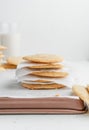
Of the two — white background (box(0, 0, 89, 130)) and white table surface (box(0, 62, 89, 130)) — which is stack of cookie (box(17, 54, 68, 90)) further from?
white background (box(0, 0, 89, 130))

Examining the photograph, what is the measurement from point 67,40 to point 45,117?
1.67 metres

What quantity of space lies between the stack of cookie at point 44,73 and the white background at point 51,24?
131 centimetres

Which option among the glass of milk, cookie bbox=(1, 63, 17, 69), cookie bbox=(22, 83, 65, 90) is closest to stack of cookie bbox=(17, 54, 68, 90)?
cookie bbox=(22, 83, 65, 90)

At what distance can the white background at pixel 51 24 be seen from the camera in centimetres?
227

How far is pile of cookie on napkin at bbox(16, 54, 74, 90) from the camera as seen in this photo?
96cm

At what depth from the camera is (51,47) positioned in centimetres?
234

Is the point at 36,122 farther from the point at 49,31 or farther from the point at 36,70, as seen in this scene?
the point at 49,31

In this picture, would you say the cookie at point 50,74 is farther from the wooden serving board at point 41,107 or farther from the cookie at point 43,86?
the wooden serving board at point 41,107

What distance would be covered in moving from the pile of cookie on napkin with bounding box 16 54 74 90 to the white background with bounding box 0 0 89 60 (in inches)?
51.4

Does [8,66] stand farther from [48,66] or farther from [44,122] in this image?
[44,122]

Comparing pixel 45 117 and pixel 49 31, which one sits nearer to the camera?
pixel 45 117

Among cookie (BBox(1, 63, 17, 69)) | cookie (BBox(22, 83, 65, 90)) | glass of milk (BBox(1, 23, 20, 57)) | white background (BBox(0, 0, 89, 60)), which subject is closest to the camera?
cookie (BBox(22, 83, 65, 90))

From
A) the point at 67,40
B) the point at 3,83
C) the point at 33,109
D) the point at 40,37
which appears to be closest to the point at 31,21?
the point at 40,37

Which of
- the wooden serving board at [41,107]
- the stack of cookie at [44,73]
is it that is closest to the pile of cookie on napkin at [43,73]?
the stack of cookie at [44,73]
